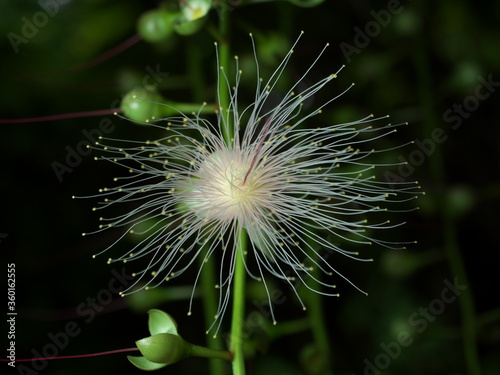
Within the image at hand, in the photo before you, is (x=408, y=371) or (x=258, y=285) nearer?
(x=258, y=285)

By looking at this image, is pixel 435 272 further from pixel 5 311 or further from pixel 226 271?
pixel 5 311

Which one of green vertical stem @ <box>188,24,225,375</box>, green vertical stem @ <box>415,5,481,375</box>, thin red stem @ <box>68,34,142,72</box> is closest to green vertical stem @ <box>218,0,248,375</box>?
green vertical stem @ <box>188,24,225,375</box>

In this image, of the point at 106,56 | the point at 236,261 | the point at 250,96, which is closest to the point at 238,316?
the point at 236,261

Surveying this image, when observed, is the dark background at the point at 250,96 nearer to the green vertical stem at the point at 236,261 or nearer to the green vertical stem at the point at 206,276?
the green vertical stem at the point at 206,276

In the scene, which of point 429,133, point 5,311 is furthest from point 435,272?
point 5,311

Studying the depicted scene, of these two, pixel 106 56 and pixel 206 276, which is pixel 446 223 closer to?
pixel 206 276

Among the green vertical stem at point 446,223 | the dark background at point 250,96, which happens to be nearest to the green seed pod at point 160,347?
the dark background at point 250,96

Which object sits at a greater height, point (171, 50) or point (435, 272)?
point (171, 50)
